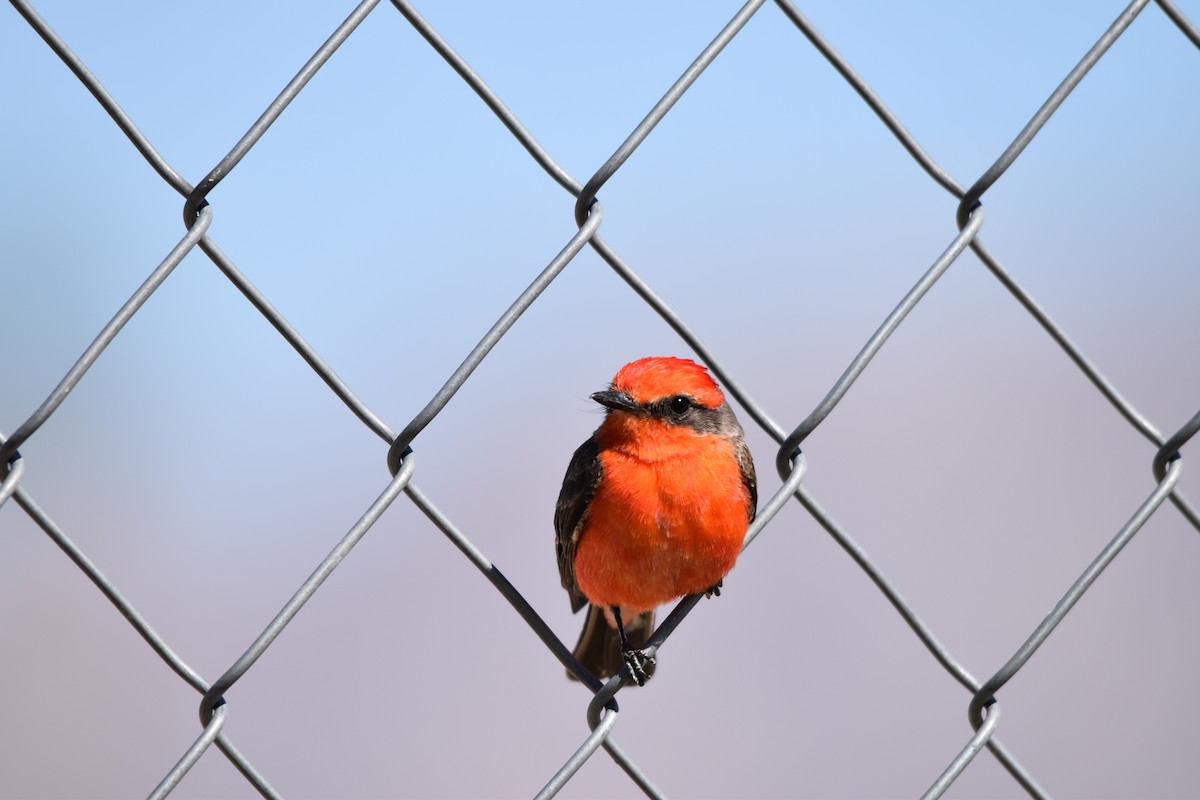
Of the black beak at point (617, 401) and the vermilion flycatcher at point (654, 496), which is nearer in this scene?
the vermilion flycatcher at point (654, 496)

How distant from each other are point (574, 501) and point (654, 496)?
25 cm

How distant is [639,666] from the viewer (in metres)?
2.97

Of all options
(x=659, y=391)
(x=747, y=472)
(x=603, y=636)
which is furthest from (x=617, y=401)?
(x=603, y=636)

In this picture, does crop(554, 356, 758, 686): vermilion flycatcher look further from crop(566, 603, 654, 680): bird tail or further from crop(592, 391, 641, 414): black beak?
crop(566, 603, 654, 680): bird tail

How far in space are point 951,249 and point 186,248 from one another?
142cm

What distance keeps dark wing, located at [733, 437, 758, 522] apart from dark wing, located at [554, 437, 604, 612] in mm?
26

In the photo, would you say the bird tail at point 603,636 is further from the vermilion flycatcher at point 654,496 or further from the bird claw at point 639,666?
the bird claw at point 639,666

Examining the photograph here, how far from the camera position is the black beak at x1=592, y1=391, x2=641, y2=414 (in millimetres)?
3096

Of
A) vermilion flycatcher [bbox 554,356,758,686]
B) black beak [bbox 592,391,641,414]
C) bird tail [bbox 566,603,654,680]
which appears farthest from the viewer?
bird tail [bbox 566,603,654,680]

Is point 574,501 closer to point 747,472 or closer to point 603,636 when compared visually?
point 747,472

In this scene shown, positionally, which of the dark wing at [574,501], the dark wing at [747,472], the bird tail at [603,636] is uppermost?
the dark wing at [574,501]

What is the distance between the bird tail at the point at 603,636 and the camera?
3.64 metres

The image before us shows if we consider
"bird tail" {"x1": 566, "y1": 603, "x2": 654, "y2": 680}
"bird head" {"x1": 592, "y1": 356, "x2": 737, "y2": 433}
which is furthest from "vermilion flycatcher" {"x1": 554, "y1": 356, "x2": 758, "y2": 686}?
"bird tail" {"x1": 566, "y1": 603, "x2": 654, "y2": 680}

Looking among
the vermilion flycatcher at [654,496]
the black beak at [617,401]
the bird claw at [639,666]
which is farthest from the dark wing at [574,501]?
the bird claw at [639,666]
